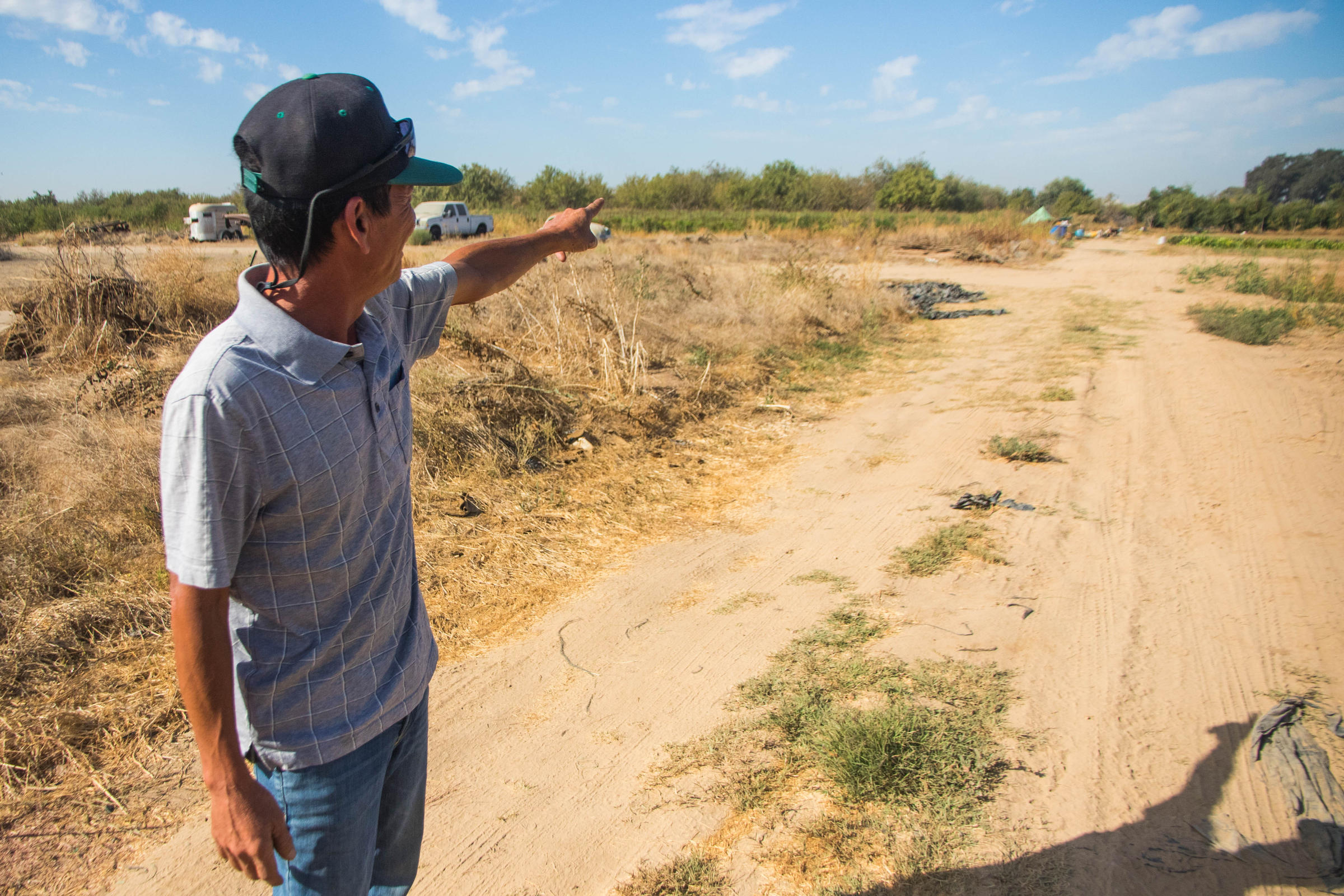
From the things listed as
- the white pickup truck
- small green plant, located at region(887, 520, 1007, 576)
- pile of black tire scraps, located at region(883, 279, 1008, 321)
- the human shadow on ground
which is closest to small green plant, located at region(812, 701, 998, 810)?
the human shadow on ground

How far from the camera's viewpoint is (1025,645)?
3.30m

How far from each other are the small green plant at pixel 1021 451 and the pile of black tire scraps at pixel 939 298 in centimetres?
740

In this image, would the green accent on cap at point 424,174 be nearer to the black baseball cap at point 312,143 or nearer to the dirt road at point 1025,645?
the black baseball cap at point 312,143

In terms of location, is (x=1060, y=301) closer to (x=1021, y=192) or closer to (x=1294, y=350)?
(x=1294, y=350)

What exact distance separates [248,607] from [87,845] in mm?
1889

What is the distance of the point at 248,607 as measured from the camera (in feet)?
3.90

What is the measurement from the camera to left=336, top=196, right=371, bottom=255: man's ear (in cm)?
118

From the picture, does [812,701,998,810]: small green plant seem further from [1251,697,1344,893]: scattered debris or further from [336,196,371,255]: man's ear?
[336,196,371,255]: man's ear

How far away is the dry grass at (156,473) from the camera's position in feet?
8.58

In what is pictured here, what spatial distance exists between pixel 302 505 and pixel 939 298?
50.5 ft

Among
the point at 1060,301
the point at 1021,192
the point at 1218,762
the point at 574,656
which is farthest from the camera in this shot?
the point at 1021,192

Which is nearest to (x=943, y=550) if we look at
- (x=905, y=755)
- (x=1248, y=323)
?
(x=905, y=755)

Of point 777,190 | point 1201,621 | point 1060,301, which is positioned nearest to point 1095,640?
point 1201,621

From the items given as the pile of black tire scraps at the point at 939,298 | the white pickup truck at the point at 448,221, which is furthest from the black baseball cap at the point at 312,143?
the white pickup truck at the point at 448,221
